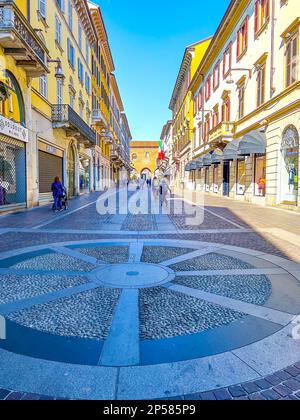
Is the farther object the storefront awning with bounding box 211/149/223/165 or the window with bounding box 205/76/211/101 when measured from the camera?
the window with bounding box 205/76/211/101

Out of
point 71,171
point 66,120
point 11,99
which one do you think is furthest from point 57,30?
point 71,171

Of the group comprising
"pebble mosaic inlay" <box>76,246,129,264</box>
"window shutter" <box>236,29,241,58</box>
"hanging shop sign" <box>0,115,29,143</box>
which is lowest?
"pebble mosaic inlay" <box>76,246,129,264</box>

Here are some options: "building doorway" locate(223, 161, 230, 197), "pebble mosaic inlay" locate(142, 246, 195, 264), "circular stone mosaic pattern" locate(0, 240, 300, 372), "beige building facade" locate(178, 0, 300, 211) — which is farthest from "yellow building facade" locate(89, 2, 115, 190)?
"circular stone mosaic pattern" locate(0, 240, 300, 372)

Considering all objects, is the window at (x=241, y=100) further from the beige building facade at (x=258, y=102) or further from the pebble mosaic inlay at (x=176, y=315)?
the pebble mosaic inlay at (x=176, y=315)

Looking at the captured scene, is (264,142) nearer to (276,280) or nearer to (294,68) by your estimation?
(294,68)

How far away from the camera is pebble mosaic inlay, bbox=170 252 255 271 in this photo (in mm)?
4965

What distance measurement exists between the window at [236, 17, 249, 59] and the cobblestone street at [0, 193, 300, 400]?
711 inches

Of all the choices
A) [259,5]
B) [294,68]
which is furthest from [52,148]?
[259,5]

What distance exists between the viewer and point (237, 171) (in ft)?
70.3

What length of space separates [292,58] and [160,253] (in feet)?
41.4

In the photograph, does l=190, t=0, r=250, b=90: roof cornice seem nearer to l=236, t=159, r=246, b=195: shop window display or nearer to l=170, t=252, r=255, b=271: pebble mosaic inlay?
l=236, t=159, r=246, b=195: shop window display

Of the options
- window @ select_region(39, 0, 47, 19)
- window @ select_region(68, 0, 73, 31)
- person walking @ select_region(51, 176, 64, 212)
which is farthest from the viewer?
window @ select_region(68, 0, 73, 31)

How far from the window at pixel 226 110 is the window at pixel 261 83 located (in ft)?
19.8

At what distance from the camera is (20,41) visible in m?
11.0
